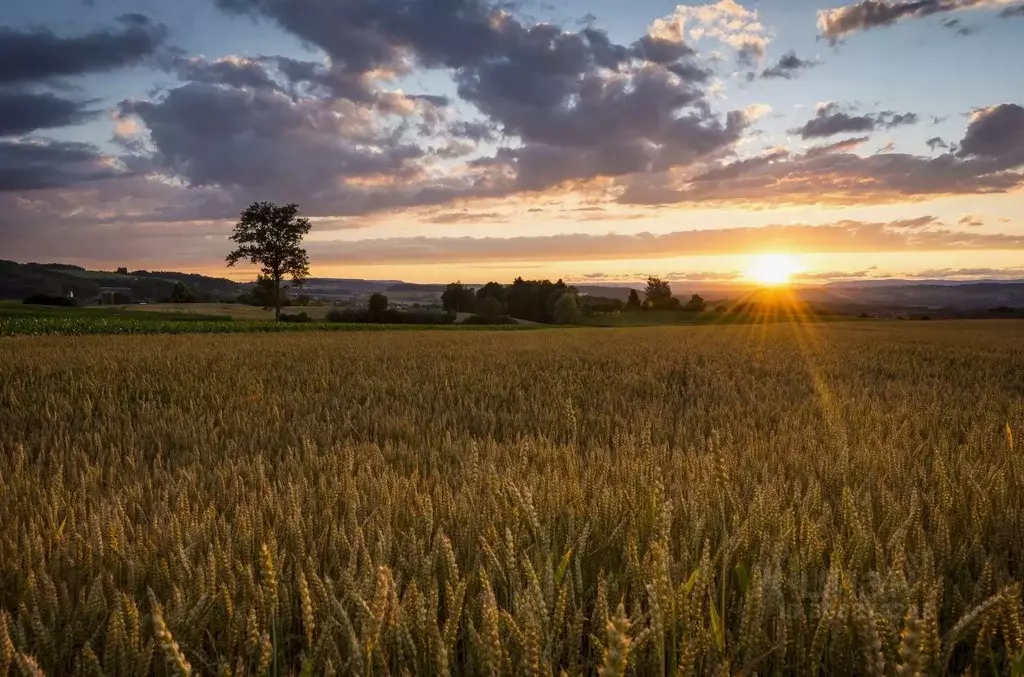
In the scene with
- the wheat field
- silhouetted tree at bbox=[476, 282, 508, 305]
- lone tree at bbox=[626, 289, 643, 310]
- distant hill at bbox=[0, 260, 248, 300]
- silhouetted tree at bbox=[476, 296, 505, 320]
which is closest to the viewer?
the wheat field

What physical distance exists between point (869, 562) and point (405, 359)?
35.1ft

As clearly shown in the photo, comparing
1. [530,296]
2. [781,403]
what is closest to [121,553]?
[781,403]

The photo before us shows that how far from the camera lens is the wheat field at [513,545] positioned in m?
1.57

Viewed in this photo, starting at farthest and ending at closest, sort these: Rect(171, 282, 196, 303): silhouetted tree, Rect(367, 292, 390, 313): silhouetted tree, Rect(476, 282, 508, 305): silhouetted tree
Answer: Rect(171, 282, 196, 303): silhouetted tree
Rect(476, 282, 508, 305): silhouetted tree
Rect(367, 292, 390, 313): silhouetted tree

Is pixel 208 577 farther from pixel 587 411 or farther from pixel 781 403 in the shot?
pixel 781 403

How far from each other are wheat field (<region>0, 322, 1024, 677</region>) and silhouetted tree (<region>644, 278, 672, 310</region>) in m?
83.7

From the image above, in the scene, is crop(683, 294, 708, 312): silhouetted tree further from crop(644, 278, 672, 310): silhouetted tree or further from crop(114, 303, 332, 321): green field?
crop(114, 303, 332, 321): green field

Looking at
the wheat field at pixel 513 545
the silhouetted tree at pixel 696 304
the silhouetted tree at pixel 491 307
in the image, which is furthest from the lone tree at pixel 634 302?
the wheat field at pixel 513 545

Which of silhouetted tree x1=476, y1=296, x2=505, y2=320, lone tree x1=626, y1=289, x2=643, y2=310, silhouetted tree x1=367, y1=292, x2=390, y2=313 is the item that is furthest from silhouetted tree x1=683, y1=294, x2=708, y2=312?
silhouetted tree x1=367, y1=292, x2=390, y2=313

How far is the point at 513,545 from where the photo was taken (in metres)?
2.16

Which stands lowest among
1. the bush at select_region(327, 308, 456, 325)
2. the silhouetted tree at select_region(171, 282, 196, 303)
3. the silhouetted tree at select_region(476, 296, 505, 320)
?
the bush at select_region(327, 308, 456, 325)

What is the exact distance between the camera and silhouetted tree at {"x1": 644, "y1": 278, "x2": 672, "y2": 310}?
88.5 metres

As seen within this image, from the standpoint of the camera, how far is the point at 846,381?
8.84 meters

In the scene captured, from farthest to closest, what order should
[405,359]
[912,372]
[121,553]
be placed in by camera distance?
1. [405,359]
2. [912,372]
3. [121,553]
